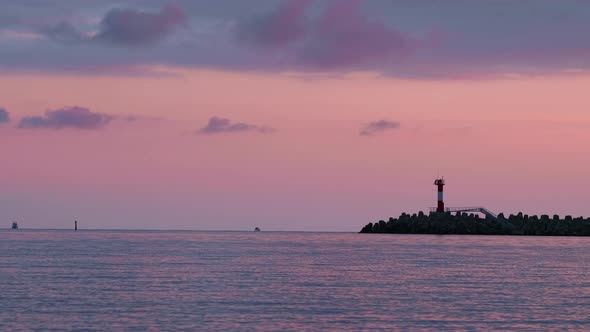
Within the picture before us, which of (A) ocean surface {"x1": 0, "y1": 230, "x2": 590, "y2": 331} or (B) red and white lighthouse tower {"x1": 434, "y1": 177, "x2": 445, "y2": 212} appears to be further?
(B) red and white lighthouse tower {"x1": 434, "y1": 177, "x2": 445, "y2": 212}

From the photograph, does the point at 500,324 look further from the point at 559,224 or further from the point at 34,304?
the point at 559,224

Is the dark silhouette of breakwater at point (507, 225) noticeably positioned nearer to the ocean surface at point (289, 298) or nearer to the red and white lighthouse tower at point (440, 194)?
the red and white lighthouse tower at point (440, 194)

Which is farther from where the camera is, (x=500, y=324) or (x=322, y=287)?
(x=322, y=287)

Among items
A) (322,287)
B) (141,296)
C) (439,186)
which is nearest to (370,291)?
(322,287)

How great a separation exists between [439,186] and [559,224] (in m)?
27.4

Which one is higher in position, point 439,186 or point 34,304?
point 439,186

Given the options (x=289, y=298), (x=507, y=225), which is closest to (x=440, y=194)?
(x=507, y=225)

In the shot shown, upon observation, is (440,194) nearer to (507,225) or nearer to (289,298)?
(507,225)

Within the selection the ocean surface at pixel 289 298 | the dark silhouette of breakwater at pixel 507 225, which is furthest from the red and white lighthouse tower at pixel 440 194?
the ocean surface at pixel 289 298

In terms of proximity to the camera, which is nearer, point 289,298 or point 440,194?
point 289,298

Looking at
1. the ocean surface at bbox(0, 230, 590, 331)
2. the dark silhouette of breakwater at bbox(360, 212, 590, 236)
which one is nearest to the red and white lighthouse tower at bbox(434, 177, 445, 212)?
the dark silhouette of breakwater at bbox(360, 212, 590, 236)

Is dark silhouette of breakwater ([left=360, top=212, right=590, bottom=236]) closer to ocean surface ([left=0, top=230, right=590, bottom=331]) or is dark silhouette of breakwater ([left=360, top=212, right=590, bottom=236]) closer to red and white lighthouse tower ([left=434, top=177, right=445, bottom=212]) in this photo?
red and white lighthouse tower ([left=434, top=177, right=445, bottom=212])

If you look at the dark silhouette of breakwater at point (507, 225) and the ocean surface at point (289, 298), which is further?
the dark silhouette of breakwater at point (507, 225)

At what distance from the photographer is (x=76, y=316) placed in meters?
35.2
